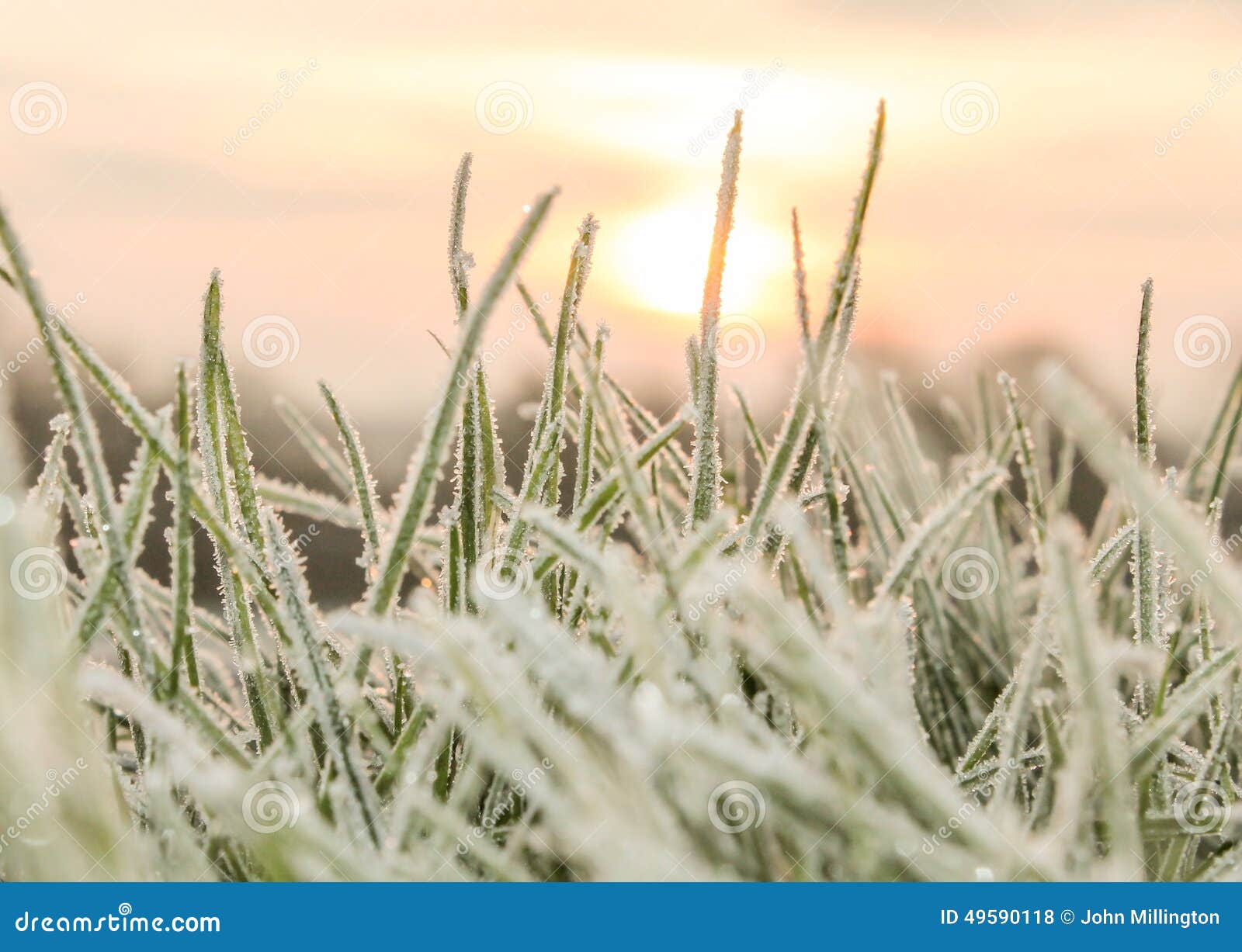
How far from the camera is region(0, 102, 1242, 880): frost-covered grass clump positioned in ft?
1.32

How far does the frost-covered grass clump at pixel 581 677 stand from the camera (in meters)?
0.40

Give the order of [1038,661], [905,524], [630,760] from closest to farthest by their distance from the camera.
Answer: [630,760] → [1038,661] → [905,524]

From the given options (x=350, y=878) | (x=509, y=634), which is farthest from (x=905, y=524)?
(x=350, y=878)

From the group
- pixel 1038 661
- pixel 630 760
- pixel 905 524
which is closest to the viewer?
pixel 630 760

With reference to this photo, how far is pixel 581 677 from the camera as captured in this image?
1.29 ft

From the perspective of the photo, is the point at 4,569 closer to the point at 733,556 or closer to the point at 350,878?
the point at 350,878
